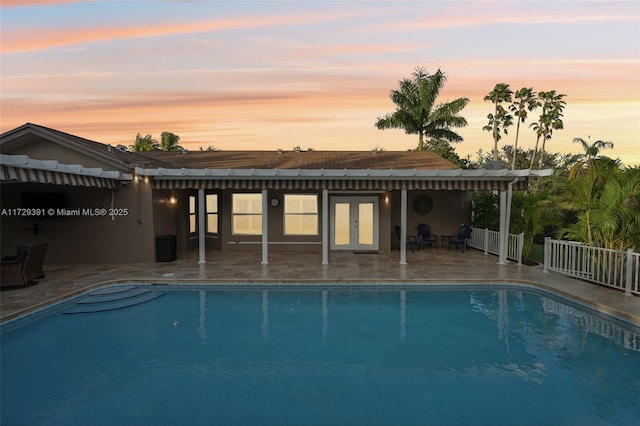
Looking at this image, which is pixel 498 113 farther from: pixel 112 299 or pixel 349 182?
pixel 112 299

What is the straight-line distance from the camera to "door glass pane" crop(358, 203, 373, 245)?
1513 cm

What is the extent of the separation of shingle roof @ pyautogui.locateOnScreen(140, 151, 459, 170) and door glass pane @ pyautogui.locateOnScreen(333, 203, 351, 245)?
1.87 meters

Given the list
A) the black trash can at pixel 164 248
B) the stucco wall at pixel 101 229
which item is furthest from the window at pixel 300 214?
the stucco wall at pixel 101 229

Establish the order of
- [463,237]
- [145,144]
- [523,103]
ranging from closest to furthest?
[463,237]
[523,103]
[145,144]

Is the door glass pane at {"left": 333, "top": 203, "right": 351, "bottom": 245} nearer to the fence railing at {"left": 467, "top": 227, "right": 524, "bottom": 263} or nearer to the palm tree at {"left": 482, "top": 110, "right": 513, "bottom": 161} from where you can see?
the fence railing at {"left": 467, "top": 227, "right": 524, "bottom": 263}

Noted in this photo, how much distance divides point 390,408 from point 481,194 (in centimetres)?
1349

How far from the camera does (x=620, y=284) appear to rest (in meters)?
8.73

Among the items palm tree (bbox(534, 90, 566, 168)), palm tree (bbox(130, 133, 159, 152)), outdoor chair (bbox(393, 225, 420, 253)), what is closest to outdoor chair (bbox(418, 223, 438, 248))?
outdoor chair (bbox(393, 225, 420, 253))

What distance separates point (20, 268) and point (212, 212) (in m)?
7.22

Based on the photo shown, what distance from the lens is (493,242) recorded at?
1388 centimetres

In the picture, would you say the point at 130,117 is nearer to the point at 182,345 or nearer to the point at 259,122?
the point at 259,122

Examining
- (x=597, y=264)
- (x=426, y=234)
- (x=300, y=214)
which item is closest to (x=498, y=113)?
(x=426, y=234)

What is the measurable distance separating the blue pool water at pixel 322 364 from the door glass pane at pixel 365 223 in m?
6.31

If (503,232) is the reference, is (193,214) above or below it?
above
